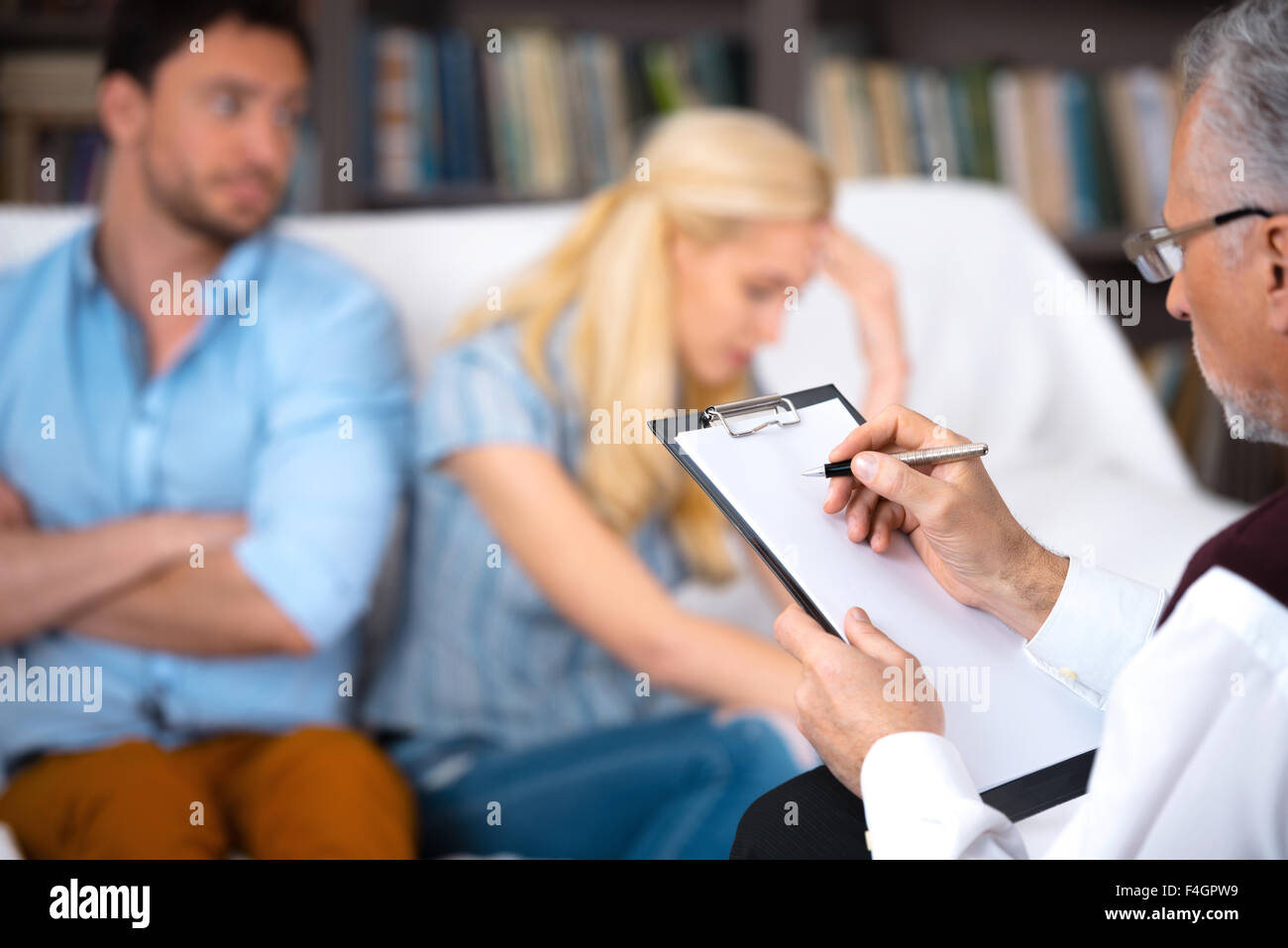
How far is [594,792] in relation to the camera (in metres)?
1.19

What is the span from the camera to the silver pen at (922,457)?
676 mm

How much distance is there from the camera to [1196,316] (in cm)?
69

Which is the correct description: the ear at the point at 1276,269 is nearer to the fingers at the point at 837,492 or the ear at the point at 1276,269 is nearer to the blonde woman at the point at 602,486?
Result: the fingers at the point at 837,492

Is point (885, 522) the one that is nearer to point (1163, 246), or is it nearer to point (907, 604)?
point (907, 604)

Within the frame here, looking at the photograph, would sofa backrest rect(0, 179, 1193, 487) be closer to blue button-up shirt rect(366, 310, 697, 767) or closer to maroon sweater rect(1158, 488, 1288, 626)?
blue button-up shirt rect(366, 310, 697, 767)

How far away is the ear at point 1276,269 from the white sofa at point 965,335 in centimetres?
74

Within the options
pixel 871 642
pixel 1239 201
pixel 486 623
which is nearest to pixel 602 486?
pixel 486 623

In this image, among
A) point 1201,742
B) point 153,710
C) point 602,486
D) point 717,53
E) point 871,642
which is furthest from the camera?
point 717,53

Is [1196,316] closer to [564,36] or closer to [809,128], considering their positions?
[809,128]

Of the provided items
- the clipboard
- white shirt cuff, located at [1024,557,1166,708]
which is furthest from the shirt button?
white shirt cuff, located at [1024,557,1166,708]

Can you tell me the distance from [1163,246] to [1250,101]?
0.31 ft
